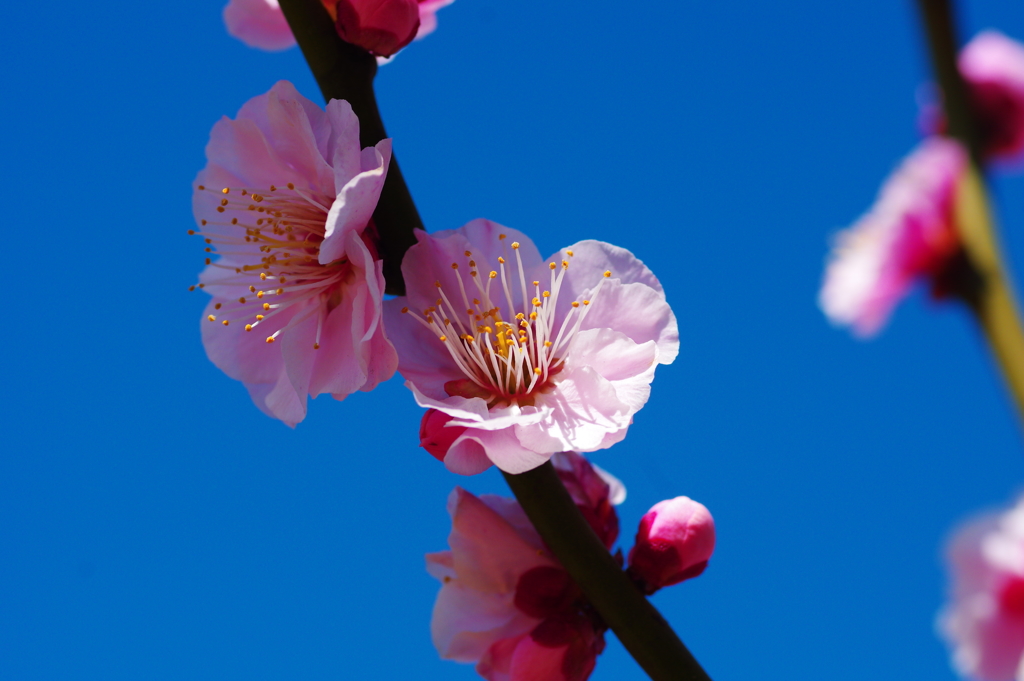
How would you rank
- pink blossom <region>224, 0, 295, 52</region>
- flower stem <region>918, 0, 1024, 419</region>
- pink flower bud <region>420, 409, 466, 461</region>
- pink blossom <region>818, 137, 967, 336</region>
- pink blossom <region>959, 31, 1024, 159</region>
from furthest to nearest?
1. pink blossom <region>959, 31, 1024, 159</region>
2. pink blossom <region>818, 137, 967, 336</region>
3. pink blossom <region>224, 0, 295, 52</region>
4. pink flower bud <region>420, 409, 466, 461</region>
5. flower stem <region>918, 0, 1024, 419</region>

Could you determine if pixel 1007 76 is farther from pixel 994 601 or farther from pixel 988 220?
pixel 988 220

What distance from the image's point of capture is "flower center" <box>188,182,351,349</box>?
2.40 feet

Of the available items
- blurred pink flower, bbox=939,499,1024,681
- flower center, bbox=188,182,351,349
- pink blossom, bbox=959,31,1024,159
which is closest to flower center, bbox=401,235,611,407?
flower center, bbox=188,182,351,349

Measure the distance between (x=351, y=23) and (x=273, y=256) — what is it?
0.69ft

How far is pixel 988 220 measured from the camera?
1.87ft

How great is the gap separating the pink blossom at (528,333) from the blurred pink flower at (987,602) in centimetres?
43

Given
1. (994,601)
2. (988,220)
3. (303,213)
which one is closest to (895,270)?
(994,601)

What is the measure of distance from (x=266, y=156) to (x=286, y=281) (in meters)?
0.12

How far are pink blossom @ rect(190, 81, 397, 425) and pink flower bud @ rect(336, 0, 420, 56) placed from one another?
0.07 m

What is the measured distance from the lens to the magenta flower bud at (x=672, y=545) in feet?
2.32

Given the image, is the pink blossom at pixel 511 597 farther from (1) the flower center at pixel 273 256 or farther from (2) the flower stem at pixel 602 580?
(1) the flower center at pixel 273 256

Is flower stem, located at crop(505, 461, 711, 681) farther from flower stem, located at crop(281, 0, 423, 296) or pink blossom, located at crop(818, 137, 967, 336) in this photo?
pink blossom, located at crop(818, 137, 967, 336)

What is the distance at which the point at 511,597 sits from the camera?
2.46 feet

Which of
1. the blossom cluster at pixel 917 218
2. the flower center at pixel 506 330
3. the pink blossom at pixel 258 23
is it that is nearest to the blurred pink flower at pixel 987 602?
the blossom cluster at pixel 917 218
